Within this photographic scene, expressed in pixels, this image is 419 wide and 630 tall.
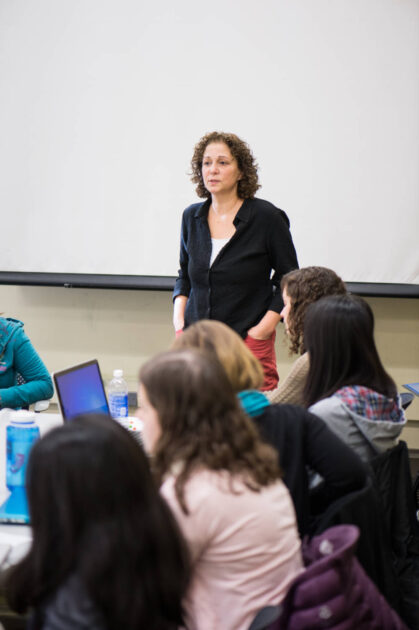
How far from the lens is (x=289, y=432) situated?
157 cm

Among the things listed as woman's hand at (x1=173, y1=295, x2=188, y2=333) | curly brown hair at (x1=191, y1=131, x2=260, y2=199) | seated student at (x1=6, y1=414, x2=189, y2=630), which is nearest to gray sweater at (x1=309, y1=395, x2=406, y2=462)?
seated student at (x1=6, y1=414, x2=189, y2=630)

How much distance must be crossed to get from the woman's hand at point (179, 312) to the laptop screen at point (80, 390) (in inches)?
25.2

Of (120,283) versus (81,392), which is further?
(120,283)

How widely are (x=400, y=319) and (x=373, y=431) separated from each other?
2304mm

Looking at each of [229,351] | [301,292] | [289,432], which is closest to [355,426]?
[289,432]

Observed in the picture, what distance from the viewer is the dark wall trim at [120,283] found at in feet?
12.7

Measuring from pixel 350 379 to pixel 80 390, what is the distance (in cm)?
82

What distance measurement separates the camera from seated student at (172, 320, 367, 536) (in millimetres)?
1532

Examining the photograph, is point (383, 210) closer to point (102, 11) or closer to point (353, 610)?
point (102, 11)

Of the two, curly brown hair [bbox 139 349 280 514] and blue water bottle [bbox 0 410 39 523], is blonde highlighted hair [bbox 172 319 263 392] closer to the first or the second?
curly brown hair [bbox 139 349 280 514]

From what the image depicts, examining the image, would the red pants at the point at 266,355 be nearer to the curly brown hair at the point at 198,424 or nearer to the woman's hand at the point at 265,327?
the woman's hand at the point at 265,327

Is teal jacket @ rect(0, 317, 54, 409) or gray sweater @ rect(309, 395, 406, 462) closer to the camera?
gray sweater @ rect(309, 395, 406, 462)

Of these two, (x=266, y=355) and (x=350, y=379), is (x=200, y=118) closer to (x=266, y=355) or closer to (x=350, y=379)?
(x=266, y=355)

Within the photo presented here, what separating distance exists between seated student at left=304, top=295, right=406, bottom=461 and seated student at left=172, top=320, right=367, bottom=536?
10.4 inches
